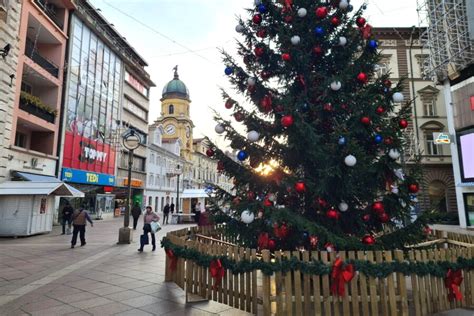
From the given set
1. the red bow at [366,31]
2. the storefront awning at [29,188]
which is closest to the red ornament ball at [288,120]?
the red bow at [366,31]

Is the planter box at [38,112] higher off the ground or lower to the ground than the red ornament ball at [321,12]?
higher

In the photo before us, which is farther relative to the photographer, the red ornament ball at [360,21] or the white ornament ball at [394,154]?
the red ornament ball at [360,21]

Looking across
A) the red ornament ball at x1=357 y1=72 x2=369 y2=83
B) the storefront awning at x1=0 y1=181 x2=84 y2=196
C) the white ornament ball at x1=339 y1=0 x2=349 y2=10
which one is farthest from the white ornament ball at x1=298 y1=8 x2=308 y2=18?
the storefront awning at x1=0 y1=181 x2=84 y2=196

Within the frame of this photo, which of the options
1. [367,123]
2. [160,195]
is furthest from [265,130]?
[160,195]

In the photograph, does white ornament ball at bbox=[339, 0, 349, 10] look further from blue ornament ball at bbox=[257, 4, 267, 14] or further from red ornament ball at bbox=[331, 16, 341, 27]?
blue ornament ball at bbox=[257, 4, 267, 14]

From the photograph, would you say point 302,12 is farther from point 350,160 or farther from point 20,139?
point 20,139

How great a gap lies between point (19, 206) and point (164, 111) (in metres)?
53.3

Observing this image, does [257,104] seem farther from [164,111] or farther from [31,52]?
[164,111]

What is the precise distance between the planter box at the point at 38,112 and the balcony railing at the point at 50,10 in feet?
22.7

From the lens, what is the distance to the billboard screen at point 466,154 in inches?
877

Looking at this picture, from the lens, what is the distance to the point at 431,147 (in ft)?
97.6

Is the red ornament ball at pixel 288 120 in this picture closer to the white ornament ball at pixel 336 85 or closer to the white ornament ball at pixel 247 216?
the white ornament ball at pixel 336 85

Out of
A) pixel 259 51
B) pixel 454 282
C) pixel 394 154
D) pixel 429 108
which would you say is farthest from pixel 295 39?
pixel 429 108

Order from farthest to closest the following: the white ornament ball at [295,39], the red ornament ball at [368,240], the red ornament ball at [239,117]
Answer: the red ornament ball at [239,117], the white ornament ball at [295,39], the red ornament ball at [368,240]
